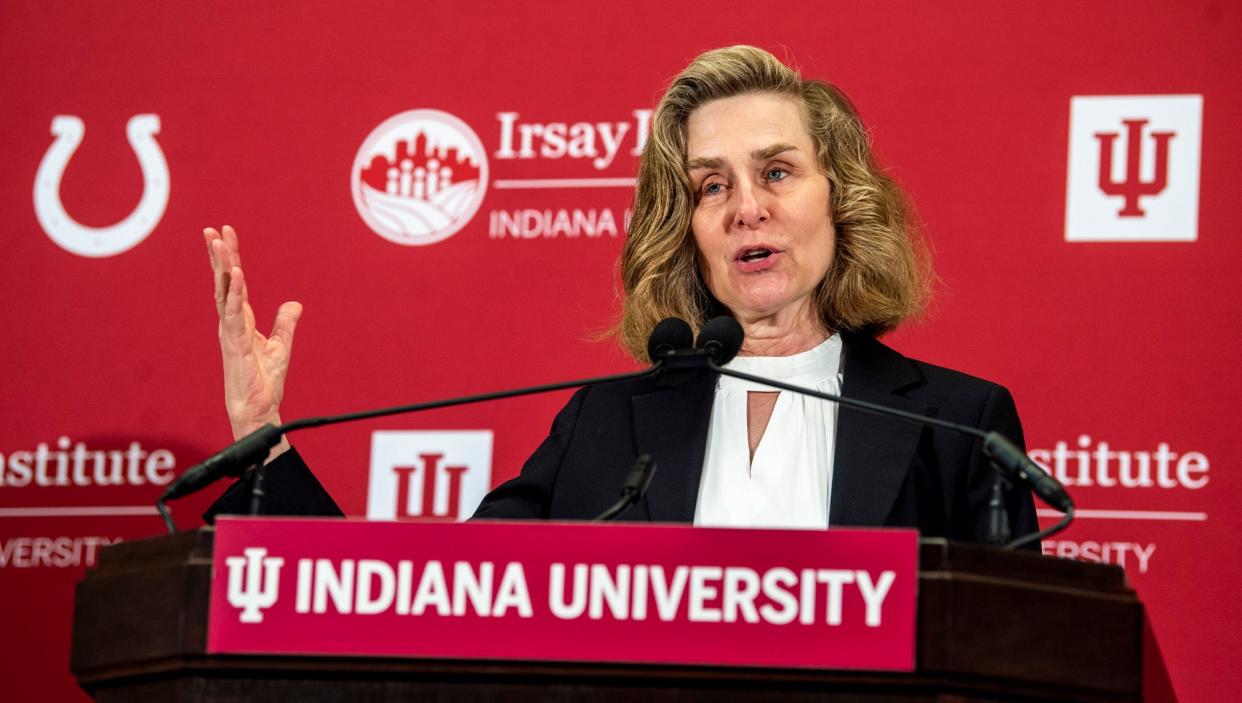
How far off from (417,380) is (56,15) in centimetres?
109

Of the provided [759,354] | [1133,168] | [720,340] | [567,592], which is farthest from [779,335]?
[567,592]

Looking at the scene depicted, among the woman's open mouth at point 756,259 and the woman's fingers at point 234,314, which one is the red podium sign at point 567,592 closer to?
the woman's fingers at point 234,314

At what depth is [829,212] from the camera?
2.51m

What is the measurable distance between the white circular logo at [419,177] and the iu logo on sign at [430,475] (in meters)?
0.38

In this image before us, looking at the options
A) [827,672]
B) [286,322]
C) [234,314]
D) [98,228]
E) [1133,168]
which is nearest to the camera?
[827,672]

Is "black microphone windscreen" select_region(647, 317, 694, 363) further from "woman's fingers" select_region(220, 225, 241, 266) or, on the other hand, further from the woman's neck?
"woman's fingers" select_region(220, 225, 241, 266)

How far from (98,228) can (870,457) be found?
1765 millimetres

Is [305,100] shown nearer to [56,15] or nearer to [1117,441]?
[56,15]

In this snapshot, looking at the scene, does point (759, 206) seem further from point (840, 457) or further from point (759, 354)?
point (840, 457)

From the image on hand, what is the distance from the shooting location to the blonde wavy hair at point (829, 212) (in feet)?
8.17

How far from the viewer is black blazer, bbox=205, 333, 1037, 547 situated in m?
2.13

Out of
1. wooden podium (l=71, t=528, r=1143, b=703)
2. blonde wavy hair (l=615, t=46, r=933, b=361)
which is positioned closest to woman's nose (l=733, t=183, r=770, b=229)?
blonde wavy hair (l=615, t=46, r=933, b=361)

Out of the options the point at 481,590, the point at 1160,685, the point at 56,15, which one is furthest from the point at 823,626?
the point at 56,15

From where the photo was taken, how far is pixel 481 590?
4.71 feet
